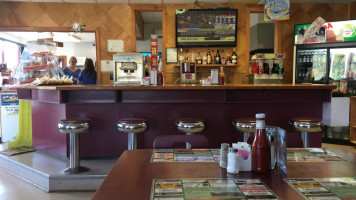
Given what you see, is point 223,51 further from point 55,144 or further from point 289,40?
point 55,144

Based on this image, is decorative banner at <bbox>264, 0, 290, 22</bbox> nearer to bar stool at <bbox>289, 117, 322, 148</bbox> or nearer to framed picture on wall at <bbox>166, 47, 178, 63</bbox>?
framed picture on wall at <bbox>166, 47, 178, 63</bbox>

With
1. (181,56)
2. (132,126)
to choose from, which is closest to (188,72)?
(181,56)

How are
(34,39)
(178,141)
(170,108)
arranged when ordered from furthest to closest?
(34,39) → (170,108) → (178,141)

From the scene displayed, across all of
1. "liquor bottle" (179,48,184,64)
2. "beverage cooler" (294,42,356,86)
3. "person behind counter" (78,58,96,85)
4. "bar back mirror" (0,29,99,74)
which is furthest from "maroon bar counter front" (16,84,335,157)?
"bar back mirror" (0,29,99,74)

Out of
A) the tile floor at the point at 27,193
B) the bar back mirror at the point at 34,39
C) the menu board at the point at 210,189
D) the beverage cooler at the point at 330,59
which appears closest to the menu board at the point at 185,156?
the menu board at the point at 210,189

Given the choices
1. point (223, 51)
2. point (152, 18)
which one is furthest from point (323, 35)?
point (152, 18)

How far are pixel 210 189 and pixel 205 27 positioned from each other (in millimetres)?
5169

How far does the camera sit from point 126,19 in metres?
6.03

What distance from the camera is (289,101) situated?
3.55m

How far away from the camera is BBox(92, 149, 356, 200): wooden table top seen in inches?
45.7

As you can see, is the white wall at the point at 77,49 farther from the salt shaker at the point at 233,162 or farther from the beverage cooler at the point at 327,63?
the salt shaker at the point at 233,162

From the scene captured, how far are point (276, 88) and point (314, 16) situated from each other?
369cm

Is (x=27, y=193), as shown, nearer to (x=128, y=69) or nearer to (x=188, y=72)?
(x=128, y=69)

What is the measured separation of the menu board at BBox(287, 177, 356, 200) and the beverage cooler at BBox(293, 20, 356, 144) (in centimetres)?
447
